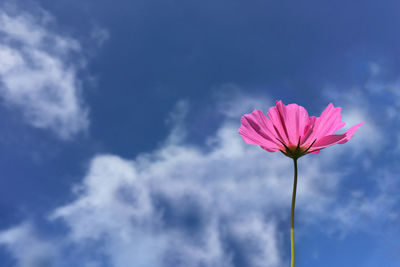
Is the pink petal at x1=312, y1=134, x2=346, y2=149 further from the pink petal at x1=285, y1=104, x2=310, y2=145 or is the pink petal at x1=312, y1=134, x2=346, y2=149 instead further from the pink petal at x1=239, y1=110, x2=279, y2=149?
the pink petal at x1=239, y1=110, x2=279, y2=149

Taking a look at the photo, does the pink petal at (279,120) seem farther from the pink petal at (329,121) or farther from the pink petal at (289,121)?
the pink petal at (329,121)

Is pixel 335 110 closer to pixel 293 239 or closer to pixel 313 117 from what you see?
pixel 313 117

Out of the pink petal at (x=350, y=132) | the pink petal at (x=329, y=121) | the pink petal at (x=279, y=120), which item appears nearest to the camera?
the pink petal at (x=350, y=132)

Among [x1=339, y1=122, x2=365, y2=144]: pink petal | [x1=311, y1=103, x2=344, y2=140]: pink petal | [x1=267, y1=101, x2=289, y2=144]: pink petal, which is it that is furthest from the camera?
[x1=267, y1=101, x2=289, y2=144]: pink petal

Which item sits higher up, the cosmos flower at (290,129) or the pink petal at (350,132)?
the cosmos flower at (290,129)

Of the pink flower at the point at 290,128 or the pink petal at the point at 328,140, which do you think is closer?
the pink petal at the point at 328,140

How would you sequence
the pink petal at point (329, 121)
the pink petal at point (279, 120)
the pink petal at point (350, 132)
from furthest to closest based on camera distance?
the pink petal at point (279, 120) → the pink petal at point (329, 121) → the pink petal at point (350, 132)

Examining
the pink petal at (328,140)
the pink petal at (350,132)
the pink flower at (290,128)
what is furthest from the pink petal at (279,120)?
the pink petal at (350,132)

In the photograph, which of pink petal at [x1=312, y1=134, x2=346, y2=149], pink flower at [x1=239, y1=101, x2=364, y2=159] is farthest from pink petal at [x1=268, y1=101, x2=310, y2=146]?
pink petal at [x1=312, y1=134, x2=346, y2=149]
